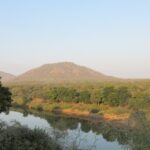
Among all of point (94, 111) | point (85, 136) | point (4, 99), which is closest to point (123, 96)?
point (94, 111)

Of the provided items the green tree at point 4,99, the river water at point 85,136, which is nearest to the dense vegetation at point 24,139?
the river water at point 85,136

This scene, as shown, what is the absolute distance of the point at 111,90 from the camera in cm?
8756

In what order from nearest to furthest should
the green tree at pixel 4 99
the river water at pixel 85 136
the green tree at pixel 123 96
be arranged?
the river water at pixel 85 136 → the green tree at pixel 4 99 → the green tree at pixel 123 96

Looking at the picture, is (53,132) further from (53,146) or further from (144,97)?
(144,97)

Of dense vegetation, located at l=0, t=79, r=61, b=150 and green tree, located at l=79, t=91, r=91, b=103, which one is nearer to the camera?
dense vegetation, located at l=0, t=79, r=61, b=150

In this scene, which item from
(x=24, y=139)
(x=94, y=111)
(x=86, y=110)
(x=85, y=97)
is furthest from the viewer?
(x=85, y=97)

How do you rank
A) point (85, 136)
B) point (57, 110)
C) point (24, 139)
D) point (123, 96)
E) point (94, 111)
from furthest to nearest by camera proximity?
point (57, 110)
point (94, 111)
point (123, 96)
point (24, 139)
point (85, 136)

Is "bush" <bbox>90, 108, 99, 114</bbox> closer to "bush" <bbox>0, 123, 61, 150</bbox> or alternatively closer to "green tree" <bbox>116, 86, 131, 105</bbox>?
"green tree" <bbox>116, 86, 131, 105</bbox>

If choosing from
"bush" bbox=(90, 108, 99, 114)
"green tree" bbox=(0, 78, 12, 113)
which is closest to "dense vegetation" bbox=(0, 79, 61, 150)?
A: "green tree" bbox=(0, 78, 12, 113)

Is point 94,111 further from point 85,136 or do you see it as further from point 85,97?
point 85,136

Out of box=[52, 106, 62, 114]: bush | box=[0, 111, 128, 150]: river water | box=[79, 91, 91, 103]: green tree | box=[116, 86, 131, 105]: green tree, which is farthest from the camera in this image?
box=[79, 91, 91, 103]: green tree

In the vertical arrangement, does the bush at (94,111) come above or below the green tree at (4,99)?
below

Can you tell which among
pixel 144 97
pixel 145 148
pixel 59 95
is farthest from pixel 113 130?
A: pixel 59 95

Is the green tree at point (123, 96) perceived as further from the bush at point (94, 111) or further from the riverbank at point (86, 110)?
the bush at point (94, 111)
